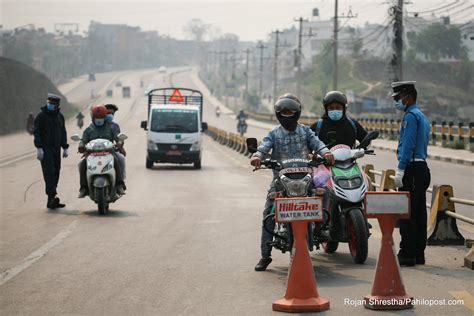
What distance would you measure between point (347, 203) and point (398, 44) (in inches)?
1576

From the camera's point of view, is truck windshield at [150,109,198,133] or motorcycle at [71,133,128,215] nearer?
motorcycle at [71,133,128,215]

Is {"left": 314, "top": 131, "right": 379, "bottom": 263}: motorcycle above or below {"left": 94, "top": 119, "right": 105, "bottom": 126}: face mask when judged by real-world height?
below

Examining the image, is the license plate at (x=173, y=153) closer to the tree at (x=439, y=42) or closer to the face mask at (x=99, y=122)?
the face mask at (x=99, y=122)

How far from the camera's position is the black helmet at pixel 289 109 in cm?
1067

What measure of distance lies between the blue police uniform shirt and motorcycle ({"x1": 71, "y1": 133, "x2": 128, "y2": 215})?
7.17 m

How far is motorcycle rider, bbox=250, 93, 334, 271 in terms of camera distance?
10.7 metres

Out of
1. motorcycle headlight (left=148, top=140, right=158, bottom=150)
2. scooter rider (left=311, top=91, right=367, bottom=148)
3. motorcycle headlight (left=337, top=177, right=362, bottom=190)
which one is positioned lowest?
motorcycle headlight (left=148, top=140, right=158, bottom=150)

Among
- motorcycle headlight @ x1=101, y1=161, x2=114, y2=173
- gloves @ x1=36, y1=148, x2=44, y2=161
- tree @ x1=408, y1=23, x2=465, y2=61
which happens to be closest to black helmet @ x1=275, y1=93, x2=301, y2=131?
motorcycle headlight @ x1=101, y1=161, x2=114, y2=173

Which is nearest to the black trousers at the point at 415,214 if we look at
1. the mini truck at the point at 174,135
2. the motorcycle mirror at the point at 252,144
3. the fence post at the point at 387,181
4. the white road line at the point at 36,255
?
the motorcycle mirror at the point at 252,144

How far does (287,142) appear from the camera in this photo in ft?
35.6

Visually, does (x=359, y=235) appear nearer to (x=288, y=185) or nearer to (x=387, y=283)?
(x=288, y=185)

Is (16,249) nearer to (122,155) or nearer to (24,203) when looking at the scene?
(122,155)

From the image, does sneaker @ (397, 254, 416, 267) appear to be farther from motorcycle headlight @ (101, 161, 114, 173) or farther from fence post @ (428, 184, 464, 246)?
motorcycle headlight @ (101, 161, 114, 173)

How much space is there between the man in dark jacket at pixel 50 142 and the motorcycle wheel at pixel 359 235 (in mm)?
8028
